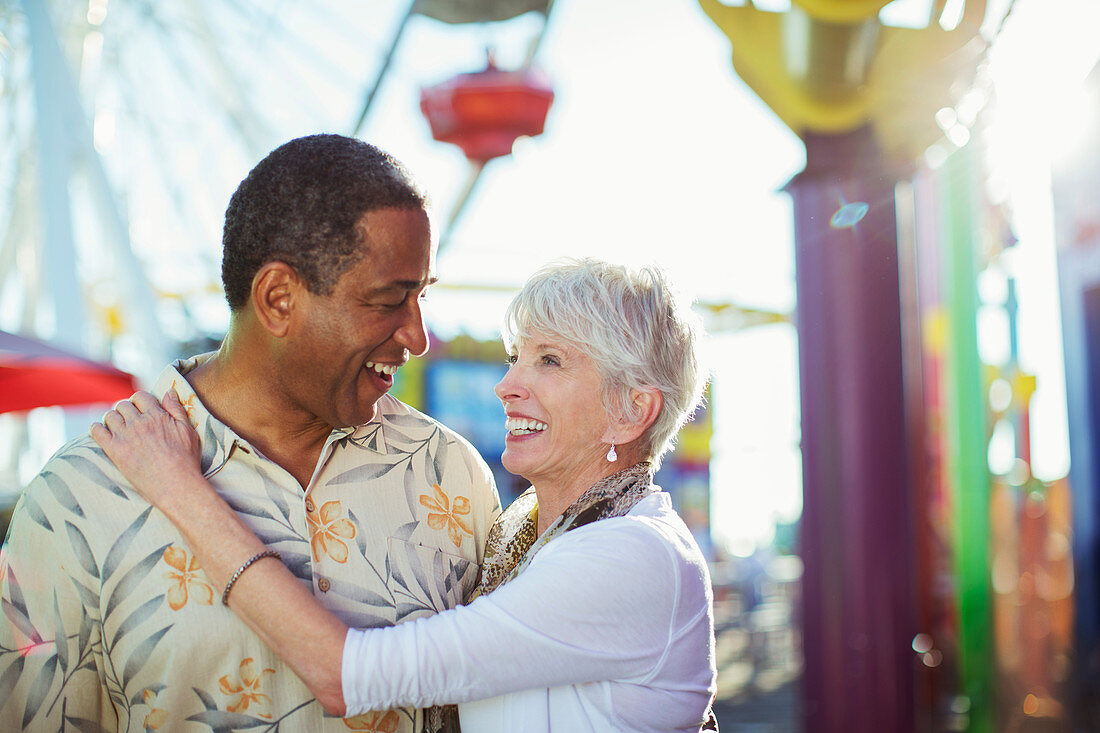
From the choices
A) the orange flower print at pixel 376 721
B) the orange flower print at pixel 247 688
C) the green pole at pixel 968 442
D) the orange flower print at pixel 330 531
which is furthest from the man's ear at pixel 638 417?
the green pole at pixel 968 442

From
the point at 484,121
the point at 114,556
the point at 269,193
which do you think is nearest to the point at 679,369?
the point at 269,193

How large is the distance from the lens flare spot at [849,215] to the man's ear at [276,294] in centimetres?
216

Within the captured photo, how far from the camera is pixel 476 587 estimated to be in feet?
6.00

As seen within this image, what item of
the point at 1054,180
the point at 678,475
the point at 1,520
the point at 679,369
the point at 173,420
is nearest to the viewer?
the point at 173,420

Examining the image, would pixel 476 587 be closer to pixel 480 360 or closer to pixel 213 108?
pixel 480 360

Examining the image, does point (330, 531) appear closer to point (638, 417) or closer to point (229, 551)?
point (229, 551)

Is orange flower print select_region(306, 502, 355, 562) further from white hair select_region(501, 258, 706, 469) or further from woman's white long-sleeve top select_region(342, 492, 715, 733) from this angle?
white hair select_region(501, 258, 706, 469)

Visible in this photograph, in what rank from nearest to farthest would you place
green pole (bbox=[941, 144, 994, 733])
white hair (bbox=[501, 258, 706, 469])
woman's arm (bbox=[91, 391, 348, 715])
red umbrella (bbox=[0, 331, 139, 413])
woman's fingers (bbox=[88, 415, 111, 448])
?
woman's arm (bbox=[91, 391, 348, 715]), woman's fingers (bbox=[88, 415, 111, 448]), white hair (bbox=[501, 258, 706, 469]), red umbrella (bbox=[0, 331, 139, 413]), green pole (bbox=[941, 144, 994, 733])

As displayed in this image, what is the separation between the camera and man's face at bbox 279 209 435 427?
1.53 metres

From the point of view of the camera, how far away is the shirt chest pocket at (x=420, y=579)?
1.60 metres

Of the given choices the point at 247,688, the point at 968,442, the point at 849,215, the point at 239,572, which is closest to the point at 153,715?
the point at 247,688

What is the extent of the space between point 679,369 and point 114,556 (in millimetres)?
1014

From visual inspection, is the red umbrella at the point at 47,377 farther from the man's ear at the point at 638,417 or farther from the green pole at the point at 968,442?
the green pole at the point at 968,442

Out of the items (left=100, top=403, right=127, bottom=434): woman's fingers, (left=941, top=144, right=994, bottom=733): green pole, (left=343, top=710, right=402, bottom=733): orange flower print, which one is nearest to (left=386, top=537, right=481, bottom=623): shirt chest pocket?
(left=343, top=710, right=402, bottom=733): orange flower print
